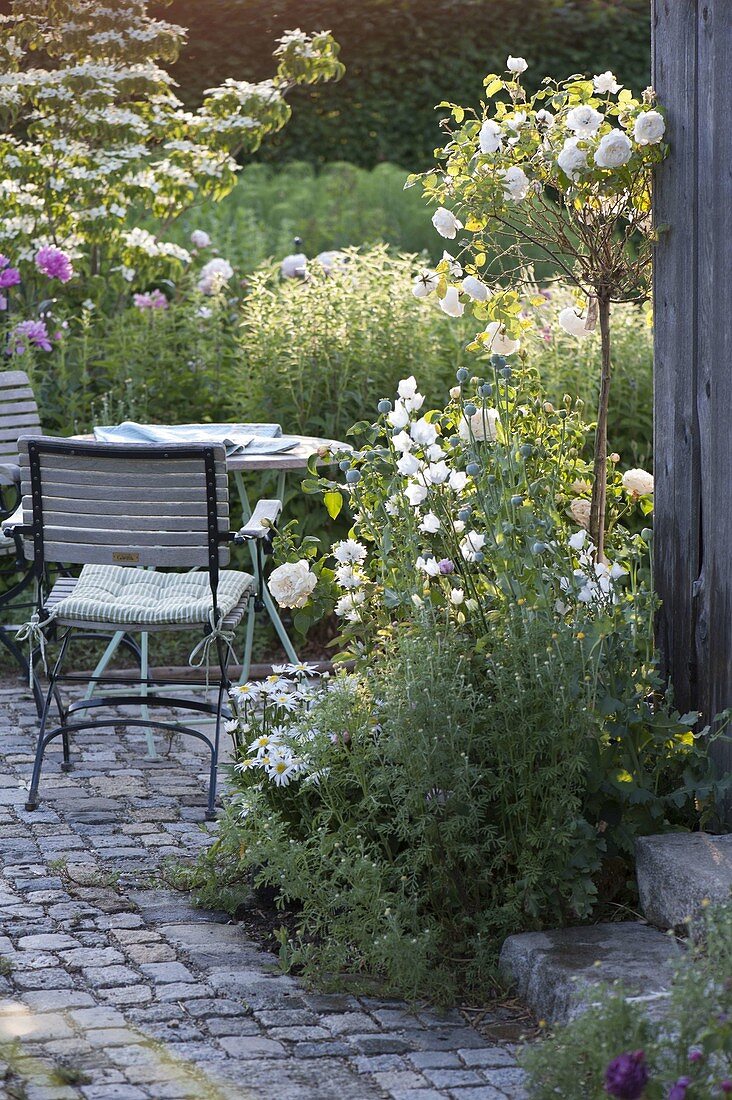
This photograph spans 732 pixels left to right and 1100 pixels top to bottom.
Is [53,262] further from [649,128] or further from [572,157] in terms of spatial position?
[649,128]

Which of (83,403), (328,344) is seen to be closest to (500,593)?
(328,344)

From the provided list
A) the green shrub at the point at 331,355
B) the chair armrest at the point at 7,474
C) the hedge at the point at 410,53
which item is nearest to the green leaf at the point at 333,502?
the chair armrest at the point at 7,474

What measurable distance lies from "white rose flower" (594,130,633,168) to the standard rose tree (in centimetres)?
6

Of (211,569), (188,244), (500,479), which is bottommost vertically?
(211,569)

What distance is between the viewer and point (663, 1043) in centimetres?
224

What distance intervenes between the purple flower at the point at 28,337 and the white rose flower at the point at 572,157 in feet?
11.7

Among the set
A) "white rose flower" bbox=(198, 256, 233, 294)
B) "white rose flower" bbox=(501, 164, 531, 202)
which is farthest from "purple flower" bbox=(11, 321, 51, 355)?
"white rose flower" bbox=(501, 164, 531, 202)

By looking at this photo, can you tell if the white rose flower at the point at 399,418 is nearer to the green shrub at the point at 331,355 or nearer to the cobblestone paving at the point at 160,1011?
the cobblestone paving at the point at 160,1011

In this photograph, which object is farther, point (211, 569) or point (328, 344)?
point (328, 344)

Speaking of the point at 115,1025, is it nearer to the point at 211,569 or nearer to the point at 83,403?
the point at 211,569

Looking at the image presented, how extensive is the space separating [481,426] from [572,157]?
2.21ft

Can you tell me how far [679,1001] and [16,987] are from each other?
56.9 inches

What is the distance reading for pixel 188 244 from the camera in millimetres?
10039

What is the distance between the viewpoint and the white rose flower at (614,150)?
3.30 metres
